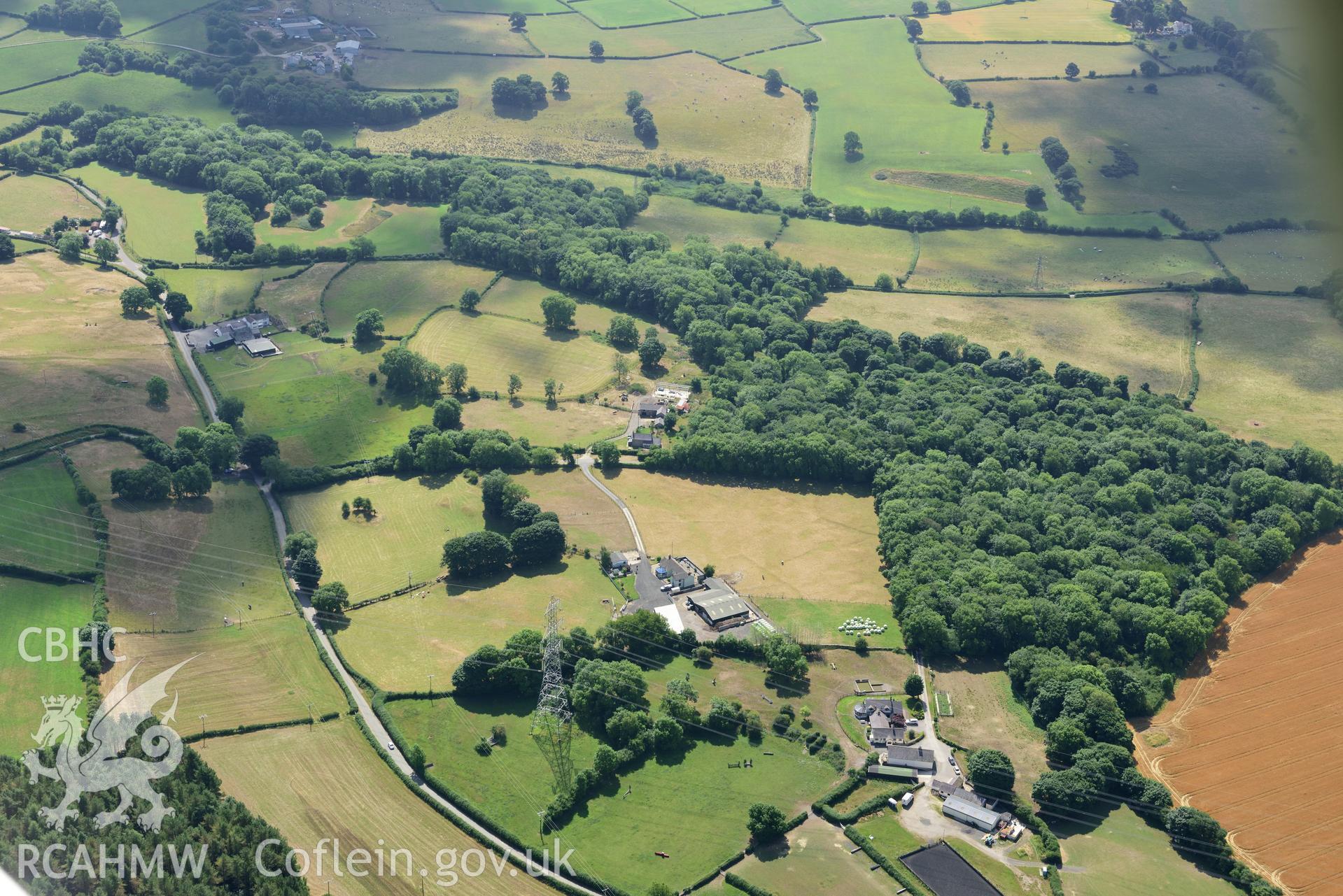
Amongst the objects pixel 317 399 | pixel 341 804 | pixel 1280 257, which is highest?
pixel 1280 257

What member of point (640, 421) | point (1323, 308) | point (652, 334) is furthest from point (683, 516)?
point (1323, 308)

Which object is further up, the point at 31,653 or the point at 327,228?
the point at 327,228

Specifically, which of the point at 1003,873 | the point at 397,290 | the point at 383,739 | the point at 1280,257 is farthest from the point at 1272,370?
the point at 383,739

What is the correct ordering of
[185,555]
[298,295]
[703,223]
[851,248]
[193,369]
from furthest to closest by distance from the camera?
[703,223] < [851,248] < [298,295] < [193,369] < [185,555]

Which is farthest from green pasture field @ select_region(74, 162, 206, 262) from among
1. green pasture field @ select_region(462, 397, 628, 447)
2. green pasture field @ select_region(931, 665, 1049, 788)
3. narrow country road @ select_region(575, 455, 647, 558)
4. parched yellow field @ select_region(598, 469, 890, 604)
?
green pasture field @ select_region(931, 665, 1049, 788)

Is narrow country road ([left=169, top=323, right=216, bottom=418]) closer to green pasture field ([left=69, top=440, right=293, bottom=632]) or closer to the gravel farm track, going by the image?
green pasture field ([left=69, top=440, right=293, bottom=632])

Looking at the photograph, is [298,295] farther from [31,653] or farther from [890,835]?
[890,835]

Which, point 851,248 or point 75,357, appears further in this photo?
point 851,248
